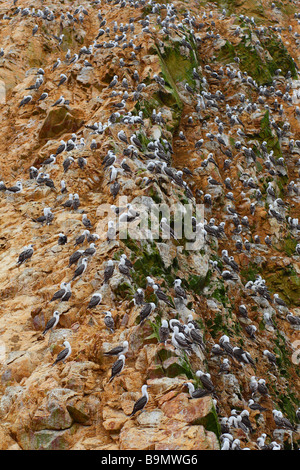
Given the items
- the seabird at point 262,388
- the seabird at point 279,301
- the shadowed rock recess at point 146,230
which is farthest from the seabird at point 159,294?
the seabird at point 279,301

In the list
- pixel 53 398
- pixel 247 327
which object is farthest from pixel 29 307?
pixel 247 327

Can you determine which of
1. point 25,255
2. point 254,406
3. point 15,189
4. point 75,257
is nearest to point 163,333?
point 75,257

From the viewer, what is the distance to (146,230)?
1572 centimetres

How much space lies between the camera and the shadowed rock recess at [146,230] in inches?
416

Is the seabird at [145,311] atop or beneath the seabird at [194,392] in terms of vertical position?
atop

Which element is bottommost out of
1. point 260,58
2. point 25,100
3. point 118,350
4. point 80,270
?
point 118,350

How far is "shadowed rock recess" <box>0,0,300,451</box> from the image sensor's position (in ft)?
34.6

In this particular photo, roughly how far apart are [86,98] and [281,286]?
14.4m

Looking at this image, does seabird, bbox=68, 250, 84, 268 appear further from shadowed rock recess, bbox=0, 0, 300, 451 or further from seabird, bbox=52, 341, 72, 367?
seabird, bbox=52, 341, 72, 367

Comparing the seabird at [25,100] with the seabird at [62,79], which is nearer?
the seabird at [25,100]

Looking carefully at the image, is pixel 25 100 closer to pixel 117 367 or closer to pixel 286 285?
pixel 286 285

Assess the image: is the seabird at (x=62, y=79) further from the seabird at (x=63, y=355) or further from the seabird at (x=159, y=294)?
the seabird at (x=63, y=355)

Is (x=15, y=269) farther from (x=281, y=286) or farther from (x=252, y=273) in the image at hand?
(x=281, y=286)

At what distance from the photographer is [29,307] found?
1347 cm
